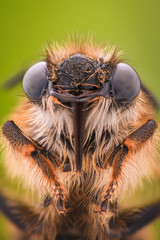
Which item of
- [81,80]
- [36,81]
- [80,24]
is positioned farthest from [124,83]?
[80,24]

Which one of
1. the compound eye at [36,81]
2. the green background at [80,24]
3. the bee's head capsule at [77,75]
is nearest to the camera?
the bee's head capsule at [77,75]

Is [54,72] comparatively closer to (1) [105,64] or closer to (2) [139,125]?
(1) [105,64]

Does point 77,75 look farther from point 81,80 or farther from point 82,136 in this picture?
point 82,136

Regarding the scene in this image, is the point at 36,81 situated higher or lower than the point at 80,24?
higher

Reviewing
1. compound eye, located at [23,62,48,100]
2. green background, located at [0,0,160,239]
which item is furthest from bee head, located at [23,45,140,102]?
green background, located at [0,0,160,239]

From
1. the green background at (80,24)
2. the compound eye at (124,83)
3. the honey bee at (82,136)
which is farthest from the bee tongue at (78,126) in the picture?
the green background at (80,24)

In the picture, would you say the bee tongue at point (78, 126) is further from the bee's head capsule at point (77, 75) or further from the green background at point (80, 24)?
the green background at point (80, 24)

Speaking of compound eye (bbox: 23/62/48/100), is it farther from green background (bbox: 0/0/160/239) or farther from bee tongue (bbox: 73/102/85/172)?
green background (bbox: 0/0/160/239)

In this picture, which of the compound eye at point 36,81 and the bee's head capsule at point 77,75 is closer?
the bee's head capsule at point 77,75
